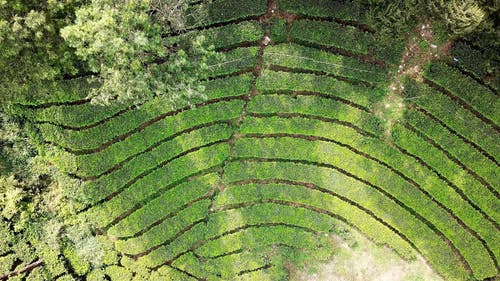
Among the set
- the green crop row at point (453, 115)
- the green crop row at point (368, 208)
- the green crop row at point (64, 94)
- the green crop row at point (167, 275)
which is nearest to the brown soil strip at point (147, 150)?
the green crop row at point (368, 208)

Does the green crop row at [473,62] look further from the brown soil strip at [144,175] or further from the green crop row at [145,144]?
the brown soil strip at [144,175]

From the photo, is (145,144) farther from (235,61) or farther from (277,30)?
(277,30)

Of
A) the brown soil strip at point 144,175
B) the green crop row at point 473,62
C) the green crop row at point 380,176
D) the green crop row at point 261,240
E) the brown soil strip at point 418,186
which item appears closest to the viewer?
the green crop row at point 473,62

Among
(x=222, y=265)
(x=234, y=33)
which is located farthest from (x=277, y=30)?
(x=222, y=265)

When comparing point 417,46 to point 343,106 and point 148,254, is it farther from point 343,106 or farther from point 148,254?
point 148,254

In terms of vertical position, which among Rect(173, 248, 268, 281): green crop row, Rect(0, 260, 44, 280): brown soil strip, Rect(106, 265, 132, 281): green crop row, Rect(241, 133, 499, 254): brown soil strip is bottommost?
Rect(0, 260, 44, 280): brown soil strip

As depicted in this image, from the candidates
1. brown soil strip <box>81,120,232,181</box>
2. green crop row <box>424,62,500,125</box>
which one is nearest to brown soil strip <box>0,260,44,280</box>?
brown soil strip <box>81,120,232,181</box>

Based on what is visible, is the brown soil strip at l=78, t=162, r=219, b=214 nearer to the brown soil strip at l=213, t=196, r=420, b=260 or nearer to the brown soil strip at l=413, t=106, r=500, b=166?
the brown soil strip at l=213, t=196, r=420, b=260
